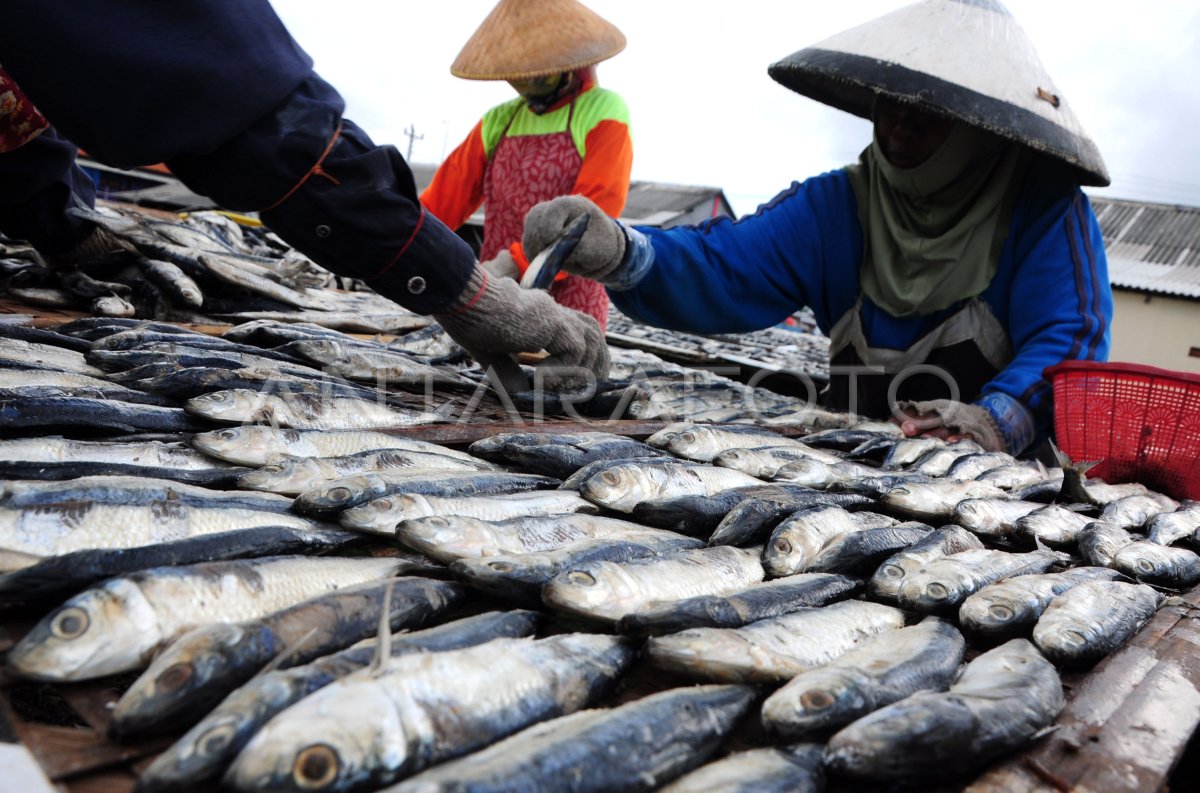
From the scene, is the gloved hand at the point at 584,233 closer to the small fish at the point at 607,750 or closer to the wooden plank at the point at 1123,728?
the wooden plank at the point at 1123,728

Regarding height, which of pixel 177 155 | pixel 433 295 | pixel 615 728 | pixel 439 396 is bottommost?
pixel 439 396

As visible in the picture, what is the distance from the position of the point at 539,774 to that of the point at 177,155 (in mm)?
2070

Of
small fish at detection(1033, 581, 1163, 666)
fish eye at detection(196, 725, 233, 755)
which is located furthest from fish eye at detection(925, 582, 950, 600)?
fish eye at detection(196, 725, 233, 755)

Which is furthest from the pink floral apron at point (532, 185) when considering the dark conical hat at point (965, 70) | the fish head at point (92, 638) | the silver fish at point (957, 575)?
the fish head at point (92, 638)

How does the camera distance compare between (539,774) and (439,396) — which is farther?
(439,396)

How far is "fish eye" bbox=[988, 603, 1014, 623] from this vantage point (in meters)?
2.00

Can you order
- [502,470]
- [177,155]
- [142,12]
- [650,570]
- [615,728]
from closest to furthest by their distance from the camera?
1. [615,728]
2. [650,570]
3. [142,12]
4. [177,155]
5. [502,470]

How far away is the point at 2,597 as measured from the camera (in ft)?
4.66

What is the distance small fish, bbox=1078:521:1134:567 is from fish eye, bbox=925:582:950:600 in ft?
3.30

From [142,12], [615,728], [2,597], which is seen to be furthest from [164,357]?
[615,728]

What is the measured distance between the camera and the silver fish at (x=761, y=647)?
1.56 m

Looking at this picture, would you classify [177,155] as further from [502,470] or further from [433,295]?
[502,470]

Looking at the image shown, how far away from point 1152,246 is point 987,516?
29.2 meters

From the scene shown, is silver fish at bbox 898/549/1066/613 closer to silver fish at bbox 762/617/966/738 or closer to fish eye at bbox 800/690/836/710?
silver fish at bbox 762/617/966/738
